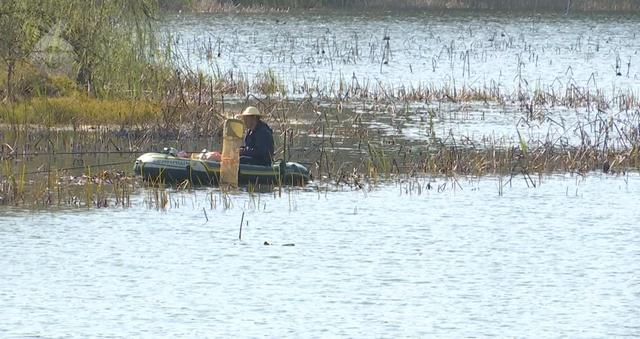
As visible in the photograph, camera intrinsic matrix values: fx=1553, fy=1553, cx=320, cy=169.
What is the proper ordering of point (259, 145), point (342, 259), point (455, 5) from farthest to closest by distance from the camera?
point (455, 5) < point (259, 145) < point (342, 259)

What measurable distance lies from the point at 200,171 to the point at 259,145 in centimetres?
85

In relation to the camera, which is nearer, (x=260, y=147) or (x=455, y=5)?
(x=260, y=147)

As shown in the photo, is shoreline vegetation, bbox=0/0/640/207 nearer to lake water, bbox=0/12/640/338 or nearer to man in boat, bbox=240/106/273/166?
lake water, bbox=0/12/640/338

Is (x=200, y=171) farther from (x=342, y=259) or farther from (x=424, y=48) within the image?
(x=424, y=48)

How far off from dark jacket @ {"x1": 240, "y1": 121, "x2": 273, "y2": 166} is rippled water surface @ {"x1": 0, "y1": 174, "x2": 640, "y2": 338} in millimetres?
542

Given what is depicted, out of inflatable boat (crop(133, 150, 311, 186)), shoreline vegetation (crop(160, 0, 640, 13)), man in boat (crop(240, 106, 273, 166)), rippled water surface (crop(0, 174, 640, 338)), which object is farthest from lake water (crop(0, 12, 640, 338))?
shoreline vegetation (crop(160, 0, 640, 13))

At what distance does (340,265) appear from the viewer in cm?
1545

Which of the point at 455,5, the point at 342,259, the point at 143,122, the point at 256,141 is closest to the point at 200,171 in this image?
the point at 256,141

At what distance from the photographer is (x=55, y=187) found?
1909 cm

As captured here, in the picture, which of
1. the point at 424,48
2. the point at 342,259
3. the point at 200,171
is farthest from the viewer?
the point at 424,48

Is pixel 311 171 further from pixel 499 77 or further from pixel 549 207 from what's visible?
pixel 499 77

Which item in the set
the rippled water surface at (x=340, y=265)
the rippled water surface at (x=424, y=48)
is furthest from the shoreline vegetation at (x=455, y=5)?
the rippled water surface at (x=340, y=265)

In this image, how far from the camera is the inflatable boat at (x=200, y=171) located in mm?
19656

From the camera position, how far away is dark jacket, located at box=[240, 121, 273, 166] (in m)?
19.6
